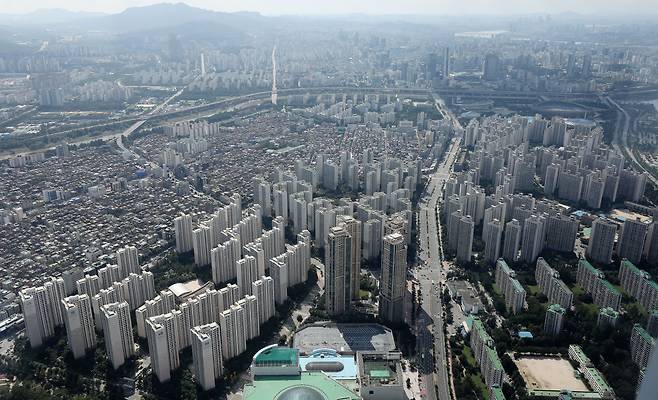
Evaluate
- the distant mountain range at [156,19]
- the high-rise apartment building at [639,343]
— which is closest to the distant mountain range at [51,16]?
the distant mountain range at [156,19]

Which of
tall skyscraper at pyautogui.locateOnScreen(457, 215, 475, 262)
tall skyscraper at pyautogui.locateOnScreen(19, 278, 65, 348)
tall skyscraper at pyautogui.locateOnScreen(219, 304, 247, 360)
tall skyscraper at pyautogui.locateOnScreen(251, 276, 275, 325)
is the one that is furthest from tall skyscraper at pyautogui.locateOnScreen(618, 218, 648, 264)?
tall skyscraper at pyautogui.locateOnScreen(19, 278, 65, 348)

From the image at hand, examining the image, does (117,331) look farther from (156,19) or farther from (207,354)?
(156,19)

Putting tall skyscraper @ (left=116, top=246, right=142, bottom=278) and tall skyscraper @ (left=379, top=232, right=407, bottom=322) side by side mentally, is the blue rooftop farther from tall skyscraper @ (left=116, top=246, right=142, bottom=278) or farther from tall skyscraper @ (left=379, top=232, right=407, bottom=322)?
tall skyscraper @ (left=116, top=246, right=142, bottom=278)

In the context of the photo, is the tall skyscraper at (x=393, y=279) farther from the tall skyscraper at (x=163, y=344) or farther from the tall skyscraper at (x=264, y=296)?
the tall skyscraper at (x=163, y=344)

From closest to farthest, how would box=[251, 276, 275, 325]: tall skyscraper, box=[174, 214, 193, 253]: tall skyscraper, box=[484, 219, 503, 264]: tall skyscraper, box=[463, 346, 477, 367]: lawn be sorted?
box=[463, 346, 477, 367]: lawn, box=[251, 276, 275, 325]: tall skyscraper, box=[484, 219, 503, 264]: tall skyscraper, box=[174, 214, 193, 253]: tall skyscraper

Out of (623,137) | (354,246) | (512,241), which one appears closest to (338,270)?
(354,246)

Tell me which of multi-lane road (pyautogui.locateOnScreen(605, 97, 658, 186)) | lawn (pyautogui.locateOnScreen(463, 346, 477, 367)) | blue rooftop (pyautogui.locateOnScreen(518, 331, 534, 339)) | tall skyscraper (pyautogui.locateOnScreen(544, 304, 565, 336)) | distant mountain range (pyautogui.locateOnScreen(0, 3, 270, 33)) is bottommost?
lawn (pyautogui.locateOnScreen(463, 346, 477, 367))

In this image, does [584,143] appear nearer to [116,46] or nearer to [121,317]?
[121,317]
